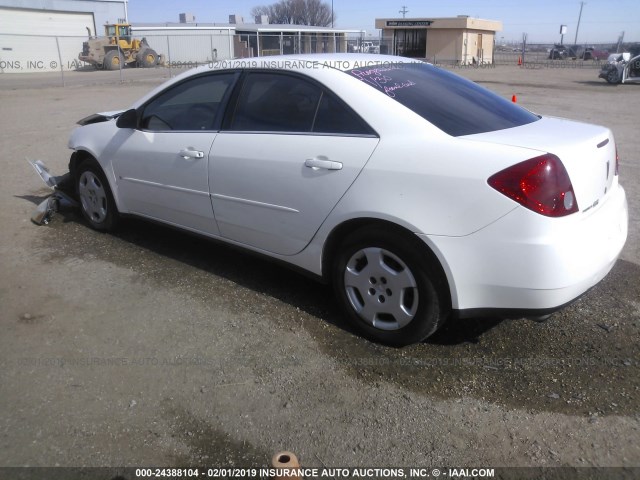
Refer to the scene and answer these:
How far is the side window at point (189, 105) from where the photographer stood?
411 cm

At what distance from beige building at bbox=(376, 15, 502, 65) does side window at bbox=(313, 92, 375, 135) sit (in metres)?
43.7

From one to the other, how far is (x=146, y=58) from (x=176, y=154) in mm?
35829

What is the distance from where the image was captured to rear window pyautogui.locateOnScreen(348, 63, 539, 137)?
321cm

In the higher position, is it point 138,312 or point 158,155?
point 158,155

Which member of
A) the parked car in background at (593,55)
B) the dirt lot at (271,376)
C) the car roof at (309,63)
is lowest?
the parked car in background at (593,55)

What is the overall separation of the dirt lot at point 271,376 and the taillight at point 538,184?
98cm

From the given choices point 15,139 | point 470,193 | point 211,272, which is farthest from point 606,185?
point 15,139

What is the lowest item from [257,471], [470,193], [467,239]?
[257,471]

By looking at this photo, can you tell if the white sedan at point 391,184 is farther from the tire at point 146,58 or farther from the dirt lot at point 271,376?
the tire at point 146,58

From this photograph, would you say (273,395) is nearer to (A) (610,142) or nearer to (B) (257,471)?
(B) (257,471)

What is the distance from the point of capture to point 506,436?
261 cm

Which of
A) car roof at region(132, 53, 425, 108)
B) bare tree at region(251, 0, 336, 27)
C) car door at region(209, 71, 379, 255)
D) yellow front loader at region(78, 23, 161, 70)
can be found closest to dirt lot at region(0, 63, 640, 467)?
car door at region(209, 71, 379, 255)

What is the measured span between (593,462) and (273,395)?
5.04 feet

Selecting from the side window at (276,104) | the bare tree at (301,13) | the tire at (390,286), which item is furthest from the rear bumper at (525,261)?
the bare tree at (301,13)
